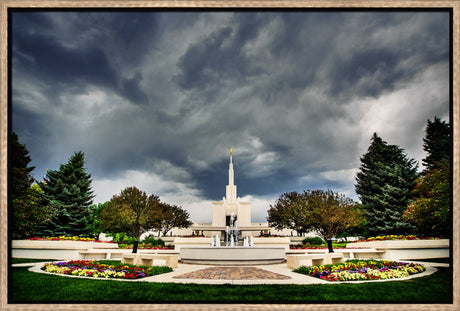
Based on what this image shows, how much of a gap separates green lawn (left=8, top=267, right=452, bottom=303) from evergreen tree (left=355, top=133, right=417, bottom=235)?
64.9 feet

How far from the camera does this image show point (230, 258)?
13758 millimetres

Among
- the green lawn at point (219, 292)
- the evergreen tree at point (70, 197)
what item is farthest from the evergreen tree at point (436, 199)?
the evergreen tree at point (70, 197)

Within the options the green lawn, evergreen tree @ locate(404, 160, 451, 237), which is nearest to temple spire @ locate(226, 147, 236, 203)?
evergreen tree @ locate(404, 160, 451, 237)

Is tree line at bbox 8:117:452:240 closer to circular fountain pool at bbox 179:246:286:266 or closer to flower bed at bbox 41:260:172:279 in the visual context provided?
circular fountain pool at bbox 179:246:286:266

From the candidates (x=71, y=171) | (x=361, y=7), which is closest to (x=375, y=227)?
(x=361, y=7)

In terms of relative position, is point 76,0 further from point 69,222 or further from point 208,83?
point 69,222

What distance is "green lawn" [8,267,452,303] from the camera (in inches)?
222

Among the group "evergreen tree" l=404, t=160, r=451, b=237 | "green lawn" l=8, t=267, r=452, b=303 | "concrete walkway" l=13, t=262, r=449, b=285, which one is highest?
"evergreen tree" l=404, t=160, r=451, b=237

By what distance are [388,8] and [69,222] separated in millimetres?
28788

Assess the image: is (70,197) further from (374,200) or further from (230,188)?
(374,200)

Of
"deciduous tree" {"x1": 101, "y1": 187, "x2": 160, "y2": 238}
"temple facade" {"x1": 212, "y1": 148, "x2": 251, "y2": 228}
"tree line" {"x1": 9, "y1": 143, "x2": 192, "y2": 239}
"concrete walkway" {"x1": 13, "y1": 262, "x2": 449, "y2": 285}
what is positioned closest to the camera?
"concrete walkway" {"x1": 13, "y1": 262, "x2": 449, "y2": 285}

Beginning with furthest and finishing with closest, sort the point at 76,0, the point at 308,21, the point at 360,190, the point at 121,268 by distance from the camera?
the point at 360,190 < the point at 121,268 < the point at 308,21 < the point at 76,0

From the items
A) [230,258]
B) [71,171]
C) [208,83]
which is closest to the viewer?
[208,83]

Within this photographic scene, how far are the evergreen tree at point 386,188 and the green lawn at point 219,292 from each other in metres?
19.8
